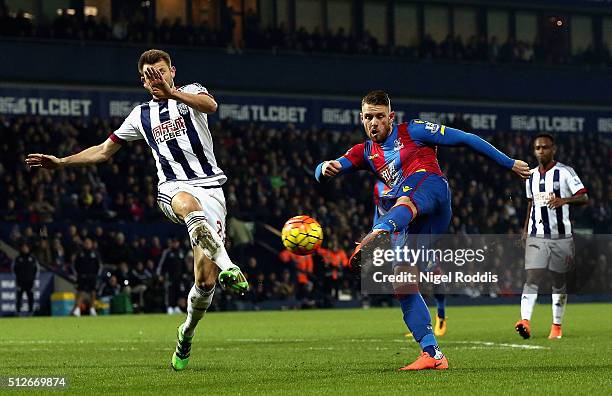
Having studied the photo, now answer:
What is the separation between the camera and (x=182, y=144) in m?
9.73

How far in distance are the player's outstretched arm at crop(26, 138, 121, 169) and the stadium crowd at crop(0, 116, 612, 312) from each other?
53.7ft

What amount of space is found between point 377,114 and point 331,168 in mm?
571

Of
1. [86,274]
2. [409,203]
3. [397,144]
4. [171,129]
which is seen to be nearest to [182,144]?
[171,129]

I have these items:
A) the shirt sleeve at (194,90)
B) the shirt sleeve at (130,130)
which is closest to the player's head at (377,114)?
the shirt sleeve at (194,90)

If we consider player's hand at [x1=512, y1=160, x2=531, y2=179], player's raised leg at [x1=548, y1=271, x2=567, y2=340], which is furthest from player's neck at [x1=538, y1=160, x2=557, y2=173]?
player's hand at [x1=512, y1=160, x2=531, y2=179]

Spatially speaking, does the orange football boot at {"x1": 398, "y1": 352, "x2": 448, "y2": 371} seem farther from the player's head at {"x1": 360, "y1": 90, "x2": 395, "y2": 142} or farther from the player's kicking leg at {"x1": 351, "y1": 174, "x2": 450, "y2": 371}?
the player's head at {"x1": 360, "y1": 90, "x2": 395, "y2": 142}

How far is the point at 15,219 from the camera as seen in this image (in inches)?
1131

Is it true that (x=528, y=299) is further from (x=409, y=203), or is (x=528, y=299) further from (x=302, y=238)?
(x=409, y=203)

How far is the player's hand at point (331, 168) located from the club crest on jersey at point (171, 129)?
1212 millimetres

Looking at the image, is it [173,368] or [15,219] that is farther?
[15,219]

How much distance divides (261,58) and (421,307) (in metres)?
30.9

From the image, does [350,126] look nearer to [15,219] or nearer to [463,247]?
Result: [463,247]

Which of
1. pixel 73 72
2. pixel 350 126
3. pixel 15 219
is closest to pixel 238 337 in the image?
pixel 15 219

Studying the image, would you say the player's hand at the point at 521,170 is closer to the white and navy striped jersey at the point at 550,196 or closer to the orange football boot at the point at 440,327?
the white and navy striped jersey at the point at 550,196
